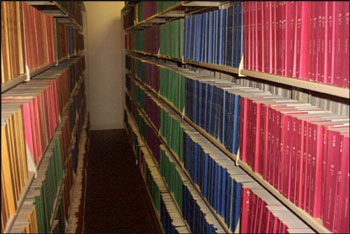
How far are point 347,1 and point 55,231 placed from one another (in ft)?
5.89

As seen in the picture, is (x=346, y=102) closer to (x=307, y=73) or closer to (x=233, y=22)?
(x=307, y=73)

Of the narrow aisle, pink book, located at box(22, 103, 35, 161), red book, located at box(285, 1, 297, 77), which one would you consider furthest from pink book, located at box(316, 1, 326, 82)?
the narrow aisle

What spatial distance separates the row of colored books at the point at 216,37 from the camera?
1733 mm

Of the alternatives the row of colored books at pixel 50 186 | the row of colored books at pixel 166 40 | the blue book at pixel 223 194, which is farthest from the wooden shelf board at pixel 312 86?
the row of colored books at pixel 166 40

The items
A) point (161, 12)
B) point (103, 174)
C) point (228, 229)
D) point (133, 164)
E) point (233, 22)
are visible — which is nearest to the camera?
point (233, 22)

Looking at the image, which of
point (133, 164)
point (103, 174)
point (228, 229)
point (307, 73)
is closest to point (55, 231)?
point (228, 229)

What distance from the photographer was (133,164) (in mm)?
5402

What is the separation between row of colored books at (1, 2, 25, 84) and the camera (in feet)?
4.09

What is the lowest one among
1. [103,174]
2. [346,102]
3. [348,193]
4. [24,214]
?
[103,174]

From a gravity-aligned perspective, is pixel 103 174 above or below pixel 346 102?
below

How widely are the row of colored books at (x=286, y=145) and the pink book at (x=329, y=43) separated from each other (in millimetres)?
150

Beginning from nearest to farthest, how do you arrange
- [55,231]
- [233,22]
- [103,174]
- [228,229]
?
[233,22] < [228,229] < [55,231] < [103,174]

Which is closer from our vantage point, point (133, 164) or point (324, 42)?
point (324, 42)

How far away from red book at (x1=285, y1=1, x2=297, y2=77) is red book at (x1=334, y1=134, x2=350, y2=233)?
13.6 inches
